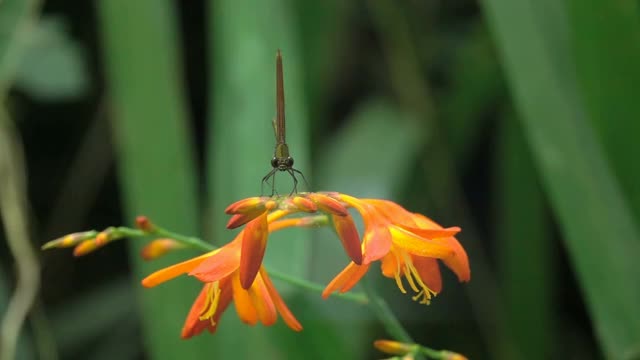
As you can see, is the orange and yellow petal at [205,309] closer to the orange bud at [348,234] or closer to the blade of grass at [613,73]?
the orange bud at [348,234]

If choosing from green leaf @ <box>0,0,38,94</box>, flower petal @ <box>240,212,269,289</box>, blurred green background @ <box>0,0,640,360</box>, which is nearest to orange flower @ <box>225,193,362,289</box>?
flower petal @ <box>240,212,269,289</box>

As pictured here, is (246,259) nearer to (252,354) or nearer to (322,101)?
(252,354)

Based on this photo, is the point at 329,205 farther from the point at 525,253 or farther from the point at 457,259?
the point at 525,253

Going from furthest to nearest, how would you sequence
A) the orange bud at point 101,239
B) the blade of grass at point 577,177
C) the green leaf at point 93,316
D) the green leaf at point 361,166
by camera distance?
the green leaf at point 93,316, the green leaf at point 361,166, the blade of grass at point 577,177, the orange bud at point 101,239

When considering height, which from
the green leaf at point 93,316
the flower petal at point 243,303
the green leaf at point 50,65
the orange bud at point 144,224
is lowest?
the green leaf at point 93,316

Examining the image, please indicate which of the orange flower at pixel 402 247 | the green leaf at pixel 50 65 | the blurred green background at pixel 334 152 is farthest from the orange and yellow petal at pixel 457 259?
the green leaf at pixel 50 65

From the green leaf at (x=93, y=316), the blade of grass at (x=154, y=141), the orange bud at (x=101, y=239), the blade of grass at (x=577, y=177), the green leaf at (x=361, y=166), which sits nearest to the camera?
the orange bud at (x=101, y=239)

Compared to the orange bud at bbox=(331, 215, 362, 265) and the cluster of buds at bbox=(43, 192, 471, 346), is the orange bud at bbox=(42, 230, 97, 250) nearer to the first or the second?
the cluster of buds at bbox=(43, 192, 471, 346)
